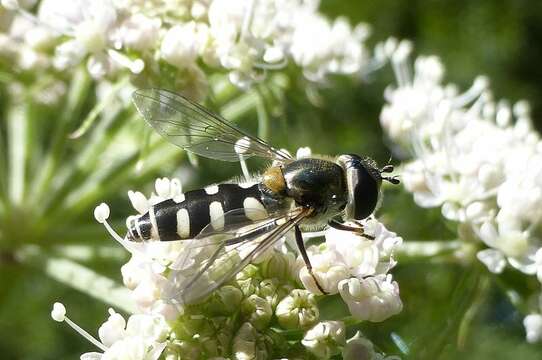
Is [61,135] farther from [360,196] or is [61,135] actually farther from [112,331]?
[360,196]

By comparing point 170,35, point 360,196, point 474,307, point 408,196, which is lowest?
point 474,307

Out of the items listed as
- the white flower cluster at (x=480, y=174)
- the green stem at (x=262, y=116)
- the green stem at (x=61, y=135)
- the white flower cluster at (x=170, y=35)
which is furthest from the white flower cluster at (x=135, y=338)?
the green stem at (x=61, y=135)

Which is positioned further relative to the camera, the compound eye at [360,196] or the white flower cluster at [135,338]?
the compound eye at [360,196]

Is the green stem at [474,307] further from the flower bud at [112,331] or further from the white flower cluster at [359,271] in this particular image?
the flower bud at [112,331]

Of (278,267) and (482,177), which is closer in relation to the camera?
(278,267)

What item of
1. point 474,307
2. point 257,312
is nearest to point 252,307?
point 257,312

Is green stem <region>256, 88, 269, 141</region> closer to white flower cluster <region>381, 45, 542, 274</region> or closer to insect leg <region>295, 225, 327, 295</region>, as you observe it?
white flower cluster <region>381, 45, 542, 274</region>

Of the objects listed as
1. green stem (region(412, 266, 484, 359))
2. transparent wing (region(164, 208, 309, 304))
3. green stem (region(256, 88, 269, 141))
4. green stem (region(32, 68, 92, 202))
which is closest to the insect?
transparent wing (region(164, 208, 309, 304))
